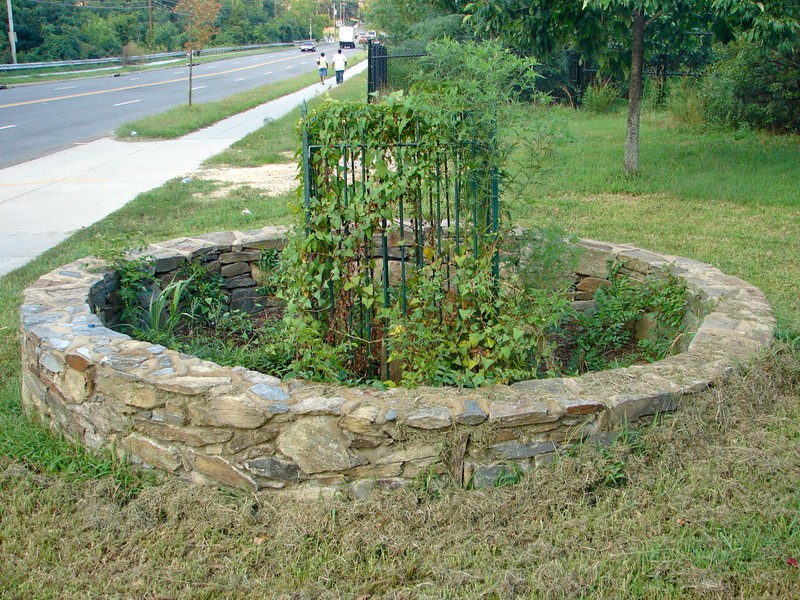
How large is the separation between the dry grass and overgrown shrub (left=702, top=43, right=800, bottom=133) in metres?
11.2

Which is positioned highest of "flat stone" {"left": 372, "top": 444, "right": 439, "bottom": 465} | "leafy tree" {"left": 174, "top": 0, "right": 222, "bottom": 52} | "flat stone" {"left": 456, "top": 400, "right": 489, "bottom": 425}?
"leafy tree" {"left": 174, "top": 0, "right": 222, "bottom": 52}

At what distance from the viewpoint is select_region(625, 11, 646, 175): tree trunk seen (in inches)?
388

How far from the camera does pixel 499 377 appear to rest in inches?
152

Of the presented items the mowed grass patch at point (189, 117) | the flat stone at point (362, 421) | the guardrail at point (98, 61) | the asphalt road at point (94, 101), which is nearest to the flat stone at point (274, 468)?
the flat stone at point (362, 421)

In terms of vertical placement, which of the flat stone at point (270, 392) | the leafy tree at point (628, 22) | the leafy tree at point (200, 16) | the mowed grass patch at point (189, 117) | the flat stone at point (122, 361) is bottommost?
the flat stone at point (270, 392)

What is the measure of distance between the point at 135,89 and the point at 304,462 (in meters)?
27.3

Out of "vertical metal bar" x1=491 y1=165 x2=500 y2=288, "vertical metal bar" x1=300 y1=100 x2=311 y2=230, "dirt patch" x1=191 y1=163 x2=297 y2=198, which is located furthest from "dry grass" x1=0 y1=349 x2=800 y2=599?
"dirt patch" x1=191 y1=163 x2=297 y2=198

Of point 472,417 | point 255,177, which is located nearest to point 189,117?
point 255,177

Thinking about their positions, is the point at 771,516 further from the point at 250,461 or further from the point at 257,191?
the point at 257,191

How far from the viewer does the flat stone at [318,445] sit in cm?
332

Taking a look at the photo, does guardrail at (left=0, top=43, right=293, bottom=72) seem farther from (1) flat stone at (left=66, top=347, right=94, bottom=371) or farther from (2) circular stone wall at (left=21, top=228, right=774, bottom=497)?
(2) circular stone wall at (left=21, top=228, right=774, bottom=497)

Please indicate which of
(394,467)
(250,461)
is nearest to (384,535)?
(394,467)

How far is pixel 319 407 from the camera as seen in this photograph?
332 centimetres

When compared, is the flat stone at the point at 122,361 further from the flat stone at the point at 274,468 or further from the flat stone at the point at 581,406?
the flat stone at the point at 581,406
